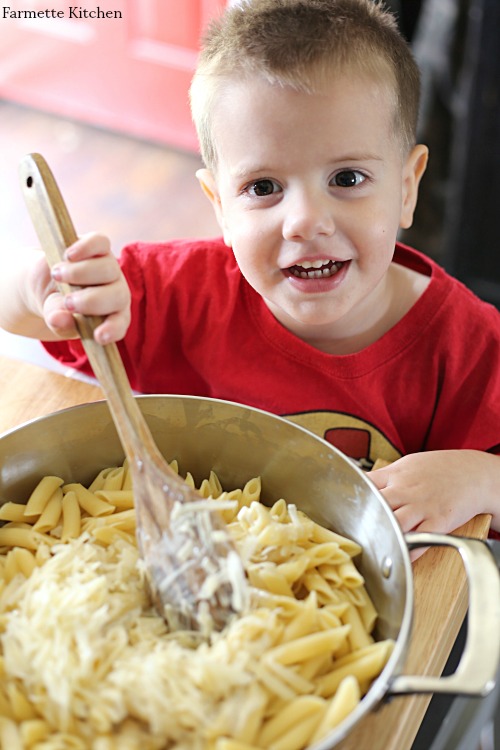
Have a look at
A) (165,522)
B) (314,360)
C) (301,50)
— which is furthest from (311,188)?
(165,522)

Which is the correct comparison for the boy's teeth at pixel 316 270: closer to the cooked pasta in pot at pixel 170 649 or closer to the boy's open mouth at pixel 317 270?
the boy's open mouth at pixel 317 270

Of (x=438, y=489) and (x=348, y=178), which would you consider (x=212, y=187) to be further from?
(x=438, y=489)

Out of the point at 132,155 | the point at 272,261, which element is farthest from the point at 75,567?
the point at 132,155

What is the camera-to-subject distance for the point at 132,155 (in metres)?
3.03

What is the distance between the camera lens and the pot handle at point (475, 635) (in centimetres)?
60

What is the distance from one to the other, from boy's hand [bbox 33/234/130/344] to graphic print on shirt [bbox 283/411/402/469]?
35cm

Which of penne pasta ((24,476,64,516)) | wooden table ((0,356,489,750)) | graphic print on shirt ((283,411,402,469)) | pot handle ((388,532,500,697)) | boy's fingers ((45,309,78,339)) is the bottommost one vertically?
graphic print on shirt ((283,411,402,469))

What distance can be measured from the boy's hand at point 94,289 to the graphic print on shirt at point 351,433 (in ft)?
1.16

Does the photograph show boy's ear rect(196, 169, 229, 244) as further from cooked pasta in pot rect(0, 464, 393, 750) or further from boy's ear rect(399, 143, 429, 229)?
cooked pasta in pot rect(0, 464, 393, 750)

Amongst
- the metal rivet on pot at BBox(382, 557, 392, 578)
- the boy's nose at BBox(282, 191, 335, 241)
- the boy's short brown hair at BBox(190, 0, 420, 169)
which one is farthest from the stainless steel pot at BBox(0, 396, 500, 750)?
the boy's short brown hair at BBox(190, 0, 420, 169)

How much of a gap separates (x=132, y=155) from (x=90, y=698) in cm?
261

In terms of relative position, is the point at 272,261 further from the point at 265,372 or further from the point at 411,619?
the point at 411,619

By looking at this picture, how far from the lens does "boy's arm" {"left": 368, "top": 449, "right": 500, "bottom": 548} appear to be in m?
0.88

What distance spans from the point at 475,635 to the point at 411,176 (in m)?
0.63
